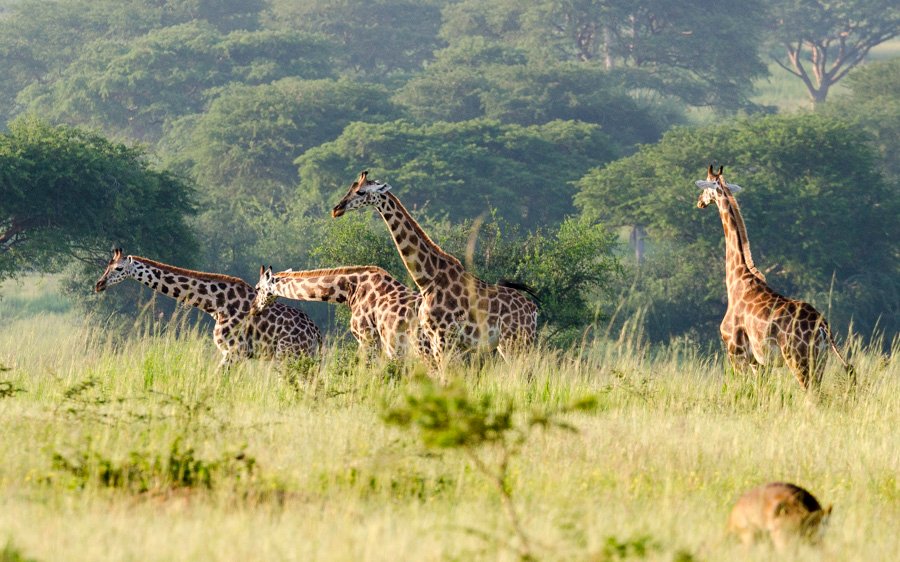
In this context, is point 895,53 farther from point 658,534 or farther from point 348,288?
point 658,534

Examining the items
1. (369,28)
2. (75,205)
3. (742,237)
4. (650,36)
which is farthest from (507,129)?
(742,237)

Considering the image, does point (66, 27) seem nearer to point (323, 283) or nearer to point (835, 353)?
point (323, 283)

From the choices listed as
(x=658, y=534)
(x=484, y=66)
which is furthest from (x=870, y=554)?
(x=484, y=66)

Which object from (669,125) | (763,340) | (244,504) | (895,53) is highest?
(895,53)

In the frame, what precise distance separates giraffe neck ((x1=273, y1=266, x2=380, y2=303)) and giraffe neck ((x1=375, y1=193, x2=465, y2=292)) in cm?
78

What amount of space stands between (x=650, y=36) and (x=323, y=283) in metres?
34.6

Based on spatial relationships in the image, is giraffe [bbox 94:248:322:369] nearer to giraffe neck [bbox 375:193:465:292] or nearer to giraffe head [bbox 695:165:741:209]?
giraffe neck [bbox 375:193:465:292]

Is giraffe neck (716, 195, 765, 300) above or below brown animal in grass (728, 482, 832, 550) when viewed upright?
above

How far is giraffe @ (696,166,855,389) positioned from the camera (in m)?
10.3

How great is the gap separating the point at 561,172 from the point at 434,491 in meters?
26.6

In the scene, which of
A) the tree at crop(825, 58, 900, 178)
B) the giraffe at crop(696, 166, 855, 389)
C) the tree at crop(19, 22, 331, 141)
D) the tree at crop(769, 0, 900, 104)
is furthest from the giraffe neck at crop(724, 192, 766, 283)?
the tree at crop(769, 0, 900, 104)

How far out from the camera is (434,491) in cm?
704

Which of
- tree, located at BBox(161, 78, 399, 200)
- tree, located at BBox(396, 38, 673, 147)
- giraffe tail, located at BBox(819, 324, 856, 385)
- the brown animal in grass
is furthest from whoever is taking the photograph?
tree, located at BBox(396, 38, 673, 147)

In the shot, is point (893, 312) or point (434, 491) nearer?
point (434, 491)
